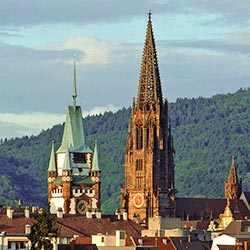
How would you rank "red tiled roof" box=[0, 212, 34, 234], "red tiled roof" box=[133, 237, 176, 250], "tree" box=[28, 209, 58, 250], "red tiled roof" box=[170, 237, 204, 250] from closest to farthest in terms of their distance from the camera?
"tree" box=[28, 209, 58, 250]
"red tiled roof" box=[133, 237, 176, 250]
"red tiled roof" box=[170, 237, 204, 250]
"red tiled roof" box=[0, 212, 34, 234]

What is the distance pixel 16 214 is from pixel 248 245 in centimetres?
2828

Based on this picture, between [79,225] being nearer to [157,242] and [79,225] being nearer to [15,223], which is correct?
[15,223]

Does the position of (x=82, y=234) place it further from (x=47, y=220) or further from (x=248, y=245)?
(x=47, y=220)

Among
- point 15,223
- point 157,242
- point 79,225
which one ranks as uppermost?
point 15,223

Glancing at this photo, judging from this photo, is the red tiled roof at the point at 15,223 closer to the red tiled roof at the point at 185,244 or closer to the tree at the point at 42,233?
the red tiled roof at the point at 185,244

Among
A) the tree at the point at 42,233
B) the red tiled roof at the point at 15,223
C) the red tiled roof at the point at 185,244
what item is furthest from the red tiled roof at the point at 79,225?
the tree at the point at 42,233

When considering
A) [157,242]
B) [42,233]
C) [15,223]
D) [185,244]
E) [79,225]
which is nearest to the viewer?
[42,233]

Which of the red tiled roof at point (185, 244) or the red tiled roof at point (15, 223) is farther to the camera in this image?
the red tiled roof at point (15, 223)

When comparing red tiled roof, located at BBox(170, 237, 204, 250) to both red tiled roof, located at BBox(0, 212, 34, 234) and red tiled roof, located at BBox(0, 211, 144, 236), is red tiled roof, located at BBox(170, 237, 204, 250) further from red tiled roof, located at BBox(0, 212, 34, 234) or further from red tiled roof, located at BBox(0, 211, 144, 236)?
red tiled roof, located at BBox(0, 212, 34, 234)

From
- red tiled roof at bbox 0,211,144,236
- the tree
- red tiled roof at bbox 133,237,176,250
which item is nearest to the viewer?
the tree

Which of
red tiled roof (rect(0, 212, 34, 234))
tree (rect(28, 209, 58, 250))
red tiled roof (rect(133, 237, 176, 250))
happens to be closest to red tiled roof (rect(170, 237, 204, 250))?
red tiled roof (rect(133, 237, 176, 250))

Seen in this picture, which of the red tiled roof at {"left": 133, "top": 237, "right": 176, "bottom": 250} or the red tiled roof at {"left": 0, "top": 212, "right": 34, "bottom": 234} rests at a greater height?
the red tiled roof at {"left": 0, "top": 212, "right": 34, "bottom": 234}

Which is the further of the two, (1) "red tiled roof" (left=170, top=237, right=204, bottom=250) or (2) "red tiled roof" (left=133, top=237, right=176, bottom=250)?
(1) "red tiled roof" (left=170, top=237, right=204, bottom=250)

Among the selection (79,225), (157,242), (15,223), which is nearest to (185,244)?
(157,242)
